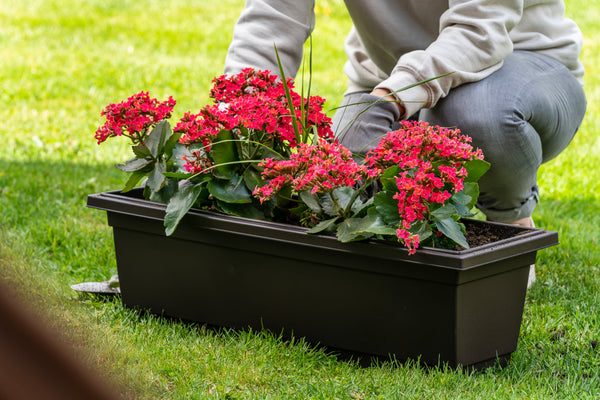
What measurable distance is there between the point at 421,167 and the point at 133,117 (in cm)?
86

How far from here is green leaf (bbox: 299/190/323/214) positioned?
1725 mm

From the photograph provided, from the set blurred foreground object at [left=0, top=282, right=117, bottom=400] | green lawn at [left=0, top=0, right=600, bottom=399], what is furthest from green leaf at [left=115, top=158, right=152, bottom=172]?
blurred foreground object at [left=0, top=282, right=117, bottom=400]

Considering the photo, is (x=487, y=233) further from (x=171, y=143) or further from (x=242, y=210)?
(x=171, y=143)

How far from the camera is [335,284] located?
174cm

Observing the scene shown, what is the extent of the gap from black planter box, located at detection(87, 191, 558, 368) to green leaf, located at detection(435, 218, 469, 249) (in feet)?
0.11

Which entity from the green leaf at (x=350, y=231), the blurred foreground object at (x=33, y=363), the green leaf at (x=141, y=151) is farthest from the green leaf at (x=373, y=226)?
the blurred foreground object at (x=33, y=363)

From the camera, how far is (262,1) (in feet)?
7.64

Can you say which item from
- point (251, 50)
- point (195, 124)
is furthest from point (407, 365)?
point (251, 50)

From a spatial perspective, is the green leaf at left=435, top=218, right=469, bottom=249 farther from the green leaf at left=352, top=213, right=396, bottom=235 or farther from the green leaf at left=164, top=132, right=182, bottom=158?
the green leaf at left=164, top=132, right=182, bottom=158

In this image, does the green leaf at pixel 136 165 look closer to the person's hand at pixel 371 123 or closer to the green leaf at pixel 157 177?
the green leaf at pixel 157 177

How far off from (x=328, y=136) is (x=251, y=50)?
18.9 inches

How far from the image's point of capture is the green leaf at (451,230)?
158cm

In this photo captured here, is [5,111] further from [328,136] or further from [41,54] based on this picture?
[328,136]

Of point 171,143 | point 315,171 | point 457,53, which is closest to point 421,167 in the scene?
point 315,171
